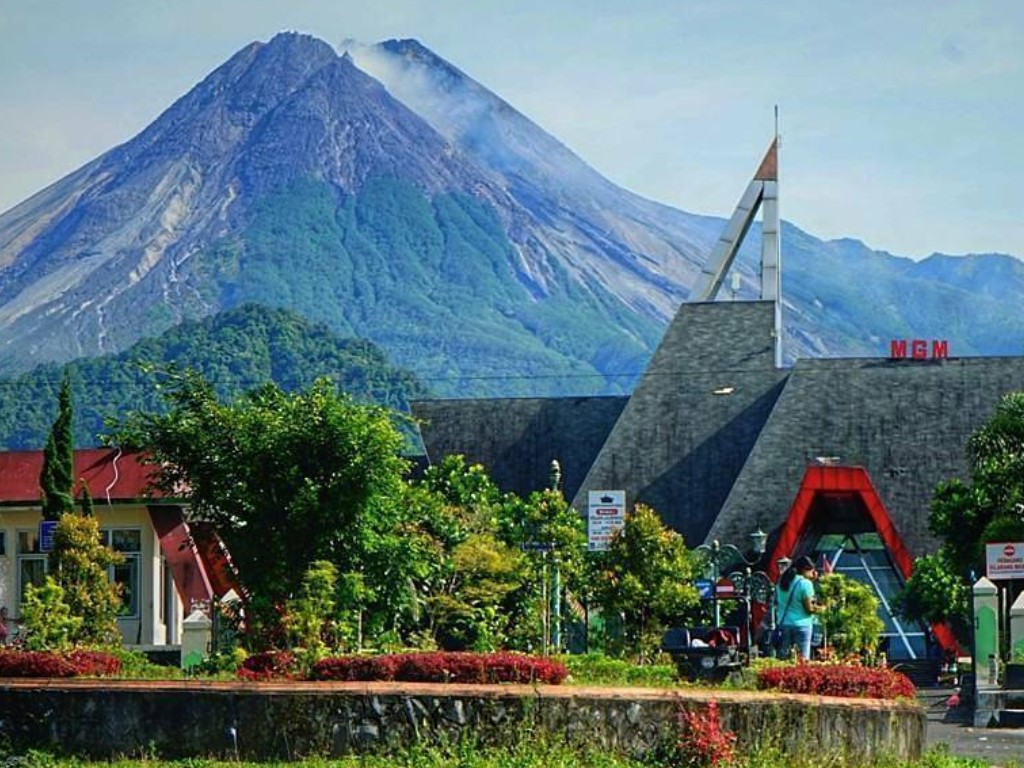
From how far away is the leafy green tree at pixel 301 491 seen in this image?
33.6 m

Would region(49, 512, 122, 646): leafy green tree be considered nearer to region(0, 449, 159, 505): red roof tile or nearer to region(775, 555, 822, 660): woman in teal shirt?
region(0, 449, 159, 505): red roof tile

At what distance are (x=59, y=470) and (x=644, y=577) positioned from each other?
14260mm

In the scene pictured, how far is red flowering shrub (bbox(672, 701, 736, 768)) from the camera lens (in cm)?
1962

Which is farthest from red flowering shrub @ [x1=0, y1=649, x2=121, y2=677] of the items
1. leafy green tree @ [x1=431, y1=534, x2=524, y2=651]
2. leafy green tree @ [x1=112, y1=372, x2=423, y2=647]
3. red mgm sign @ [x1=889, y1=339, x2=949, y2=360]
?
red mgm sign @ [x1=889, y1=339, x2=949, y2=360]

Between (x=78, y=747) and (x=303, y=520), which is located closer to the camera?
(x=78, y=747)

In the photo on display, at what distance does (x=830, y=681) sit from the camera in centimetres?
2145

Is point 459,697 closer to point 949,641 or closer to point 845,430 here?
point 949,641

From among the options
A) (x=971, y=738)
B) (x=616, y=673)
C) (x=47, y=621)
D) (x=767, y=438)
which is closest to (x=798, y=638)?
(x=971, y=738)

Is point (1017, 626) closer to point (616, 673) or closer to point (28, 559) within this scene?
point (616, 673)

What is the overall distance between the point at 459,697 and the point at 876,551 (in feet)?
154

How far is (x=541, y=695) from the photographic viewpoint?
65.4ft

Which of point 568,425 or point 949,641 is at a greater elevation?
Result: point 568,425

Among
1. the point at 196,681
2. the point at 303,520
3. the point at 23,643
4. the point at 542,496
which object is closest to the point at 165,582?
the point at 542,496

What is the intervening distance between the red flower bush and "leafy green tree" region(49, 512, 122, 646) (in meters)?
23.2
